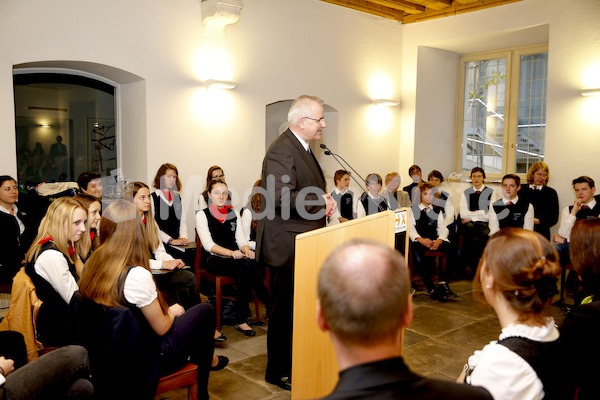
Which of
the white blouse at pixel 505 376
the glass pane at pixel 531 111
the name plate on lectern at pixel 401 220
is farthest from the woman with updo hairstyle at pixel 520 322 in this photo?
the glass pane at pixel 531 111

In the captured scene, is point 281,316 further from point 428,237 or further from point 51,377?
point 428,237

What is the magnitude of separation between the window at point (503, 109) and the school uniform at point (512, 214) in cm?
181

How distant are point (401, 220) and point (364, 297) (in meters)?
1.56

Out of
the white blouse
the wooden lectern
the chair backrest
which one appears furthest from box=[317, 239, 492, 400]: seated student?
the chair backrest

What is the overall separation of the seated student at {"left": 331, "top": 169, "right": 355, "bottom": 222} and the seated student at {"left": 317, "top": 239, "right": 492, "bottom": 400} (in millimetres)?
5099

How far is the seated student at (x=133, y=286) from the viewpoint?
2.04 meters

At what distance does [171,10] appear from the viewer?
5.07 meters

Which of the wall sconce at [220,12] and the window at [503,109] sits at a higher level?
the wall sconce at [220,12]

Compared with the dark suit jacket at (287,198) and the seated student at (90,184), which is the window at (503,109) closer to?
the dark suit jacket at (287,198)

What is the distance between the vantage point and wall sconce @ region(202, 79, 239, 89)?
→ 529 centimetres

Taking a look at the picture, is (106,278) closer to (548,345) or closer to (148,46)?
(548,345)

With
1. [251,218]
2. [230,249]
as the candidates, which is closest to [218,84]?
[251,218]

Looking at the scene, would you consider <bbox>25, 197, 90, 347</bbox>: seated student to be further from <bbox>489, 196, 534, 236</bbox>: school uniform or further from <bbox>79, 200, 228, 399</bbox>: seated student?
<bbox>489, 196, 534, 236</bbox>: school uniform

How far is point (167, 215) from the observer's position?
15.9 feet
